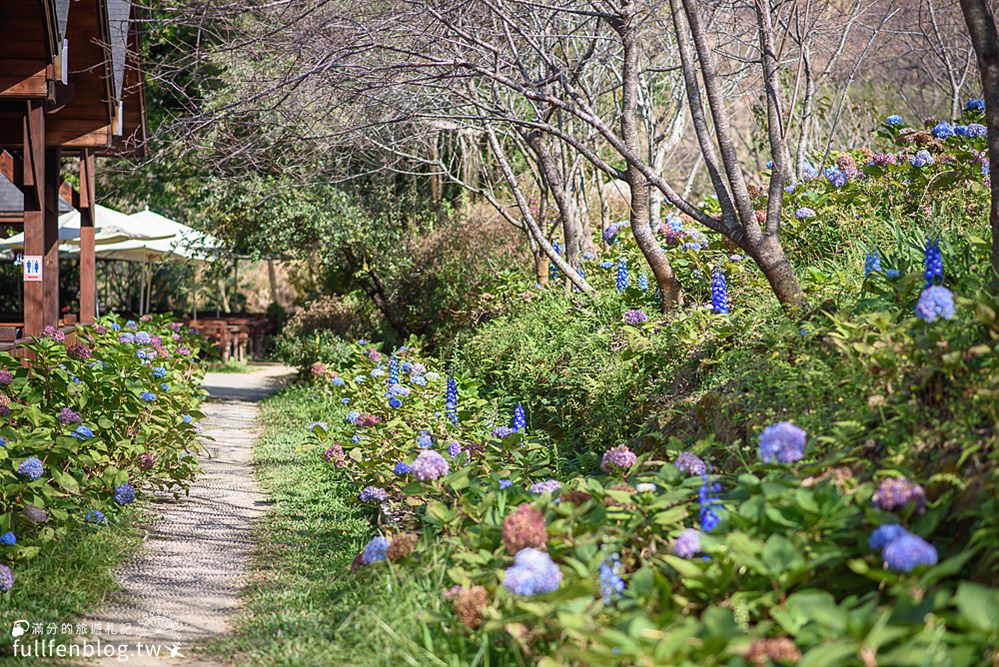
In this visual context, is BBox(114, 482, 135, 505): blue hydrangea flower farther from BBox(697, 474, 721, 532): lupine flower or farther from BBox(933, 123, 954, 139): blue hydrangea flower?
BBox(933, 123, 954, 139): blue hydrangea flower

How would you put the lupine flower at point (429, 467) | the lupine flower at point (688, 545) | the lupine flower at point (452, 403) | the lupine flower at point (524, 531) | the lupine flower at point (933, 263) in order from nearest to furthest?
the lupine flower at point (688, 545), the lupine flower at point (524, 531), the lupine flower at point (933, 263), the lupine flower at point (429, 467), the lupine flower at point (452, 403)

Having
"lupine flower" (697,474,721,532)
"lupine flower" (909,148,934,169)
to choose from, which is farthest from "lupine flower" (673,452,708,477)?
"lupine flower" (909,148,934,169)

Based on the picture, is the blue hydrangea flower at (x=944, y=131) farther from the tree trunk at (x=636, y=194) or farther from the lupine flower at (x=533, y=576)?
the lupine flower at (x=533, y=576)

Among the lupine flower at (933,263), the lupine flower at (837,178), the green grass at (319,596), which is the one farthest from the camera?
the lupine flower at (837,178)

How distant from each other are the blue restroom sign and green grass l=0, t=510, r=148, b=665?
12.5ft

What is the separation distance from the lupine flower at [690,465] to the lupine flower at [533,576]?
2.97 ft

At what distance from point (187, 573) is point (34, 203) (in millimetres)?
4787

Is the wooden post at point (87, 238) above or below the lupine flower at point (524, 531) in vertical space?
above

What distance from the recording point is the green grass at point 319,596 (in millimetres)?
3602

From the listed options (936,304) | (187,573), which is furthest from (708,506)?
(187,573)

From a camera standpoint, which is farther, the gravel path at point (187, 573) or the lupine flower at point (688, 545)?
the gravel path at point (187, 573)

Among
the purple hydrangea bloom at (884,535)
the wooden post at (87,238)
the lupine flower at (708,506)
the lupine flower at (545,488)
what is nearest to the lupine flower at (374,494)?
the lupine flower at (545,488)

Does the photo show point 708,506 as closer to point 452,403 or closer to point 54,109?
point 452,403

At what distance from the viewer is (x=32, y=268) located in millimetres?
8562
